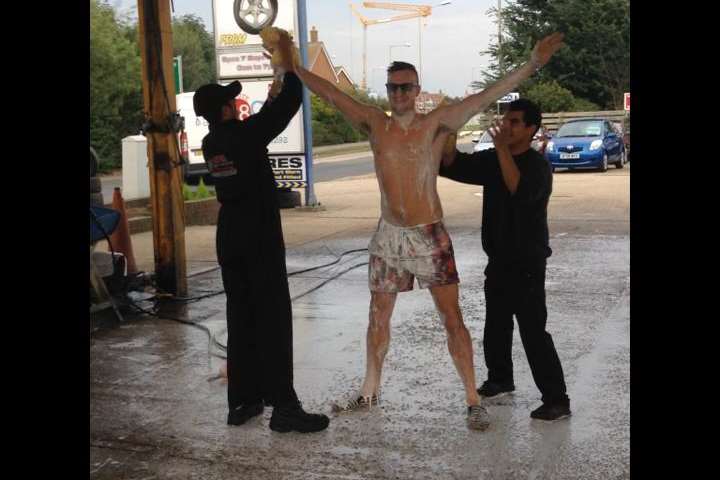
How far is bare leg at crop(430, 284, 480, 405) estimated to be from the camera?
17.1 feet

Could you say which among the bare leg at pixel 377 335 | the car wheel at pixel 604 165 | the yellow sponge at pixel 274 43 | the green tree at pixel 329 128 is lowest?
the bare leg at pixel 377 335

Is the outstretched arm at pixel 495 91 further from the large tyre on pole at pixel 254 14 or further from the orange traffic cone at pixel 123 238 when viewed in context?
the large tyre on pole at pixel 254 14

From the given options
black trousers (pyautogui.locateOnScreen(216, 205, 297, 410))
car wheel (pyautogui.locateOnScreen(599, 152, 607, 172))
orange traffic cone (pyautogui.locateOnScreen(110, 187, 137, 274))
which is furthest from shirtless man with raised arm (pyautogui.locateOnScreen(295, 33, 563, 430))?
car wheel (pyautogui.locateOnScreen(599, 152, 607, 172))

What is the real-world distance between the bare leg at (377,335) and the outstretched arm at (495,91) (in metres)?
1.02

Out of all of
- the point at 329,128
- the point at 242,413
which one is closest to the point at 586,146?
the point at 242,413

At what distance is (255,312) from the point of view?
17.2 ft

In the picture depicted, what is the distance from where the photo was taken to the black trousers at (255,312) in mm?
5191

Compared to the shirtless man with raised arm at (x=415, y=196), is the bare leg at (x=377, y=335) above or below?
below

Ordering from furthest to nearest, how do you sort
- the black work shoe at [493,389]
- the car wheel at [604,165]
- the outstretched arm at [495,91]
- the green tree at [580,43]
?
the green tree at [580,43]
the car wheel at [604,165]
the black work shoe at [493,389]
the outstretched arm at [495,91]

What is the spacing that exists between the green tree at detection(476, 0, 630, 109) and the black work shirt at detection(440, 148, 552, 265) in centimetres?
3947

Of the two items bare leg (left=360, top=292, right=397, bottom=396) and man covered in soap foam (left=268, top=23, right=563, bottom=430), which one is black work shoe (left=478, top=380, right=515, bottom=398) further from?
bare leg (left=360, top=292, right=397, bottom=396)

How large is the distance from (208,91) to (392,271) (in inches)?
54.8

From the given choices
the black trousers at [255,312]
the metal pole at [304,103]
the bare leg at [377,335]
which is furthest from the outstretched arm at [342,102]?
the metal pole at [304,103]
